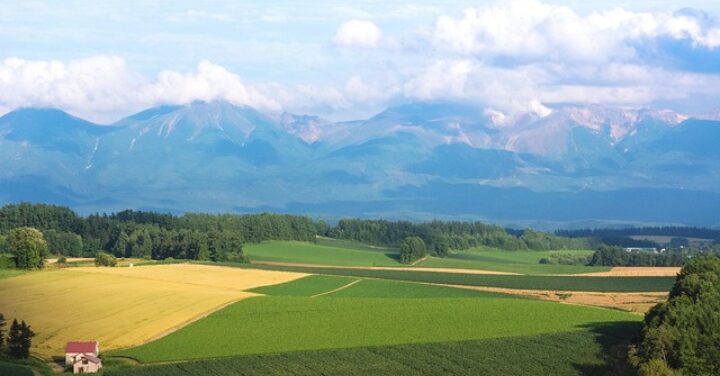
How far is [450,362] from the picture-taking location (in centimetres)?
4881

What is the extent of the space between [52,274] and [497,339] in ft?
138

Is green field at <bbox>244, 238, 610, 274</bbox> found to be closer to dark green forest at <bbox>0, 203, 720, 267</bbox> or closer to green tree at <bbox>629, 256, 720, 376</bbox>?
dark green forest at <bbox>0, 203, 720, 267</bbox>

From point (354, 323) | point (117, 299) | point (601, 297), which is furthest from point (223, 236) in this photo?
point (354, 323)

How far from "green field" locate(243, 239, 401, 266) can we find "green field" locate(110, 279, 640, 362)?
1803 inches

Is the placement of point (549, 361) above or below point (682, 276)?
below

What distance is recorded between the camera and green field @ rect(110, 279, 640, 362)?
175 feet

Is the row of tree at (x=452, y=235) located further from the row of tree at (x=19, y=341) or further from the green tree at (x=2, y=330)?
the row of tree at (x=19, y=341)

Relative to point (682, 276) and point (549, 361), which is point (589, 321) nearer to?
point (682, 276)

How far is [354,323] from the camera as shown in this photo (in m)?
58.8

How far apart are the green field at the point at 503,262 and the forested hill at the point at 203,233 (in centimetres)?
344

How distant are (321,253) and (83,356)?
74.9 metres

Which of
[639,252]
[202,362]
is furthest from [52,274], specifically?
[639,252]

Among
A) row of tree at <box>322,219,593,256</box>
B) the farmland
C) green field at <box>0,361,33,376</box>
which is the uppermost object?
row of tree at <box>322,219,593,256</box>

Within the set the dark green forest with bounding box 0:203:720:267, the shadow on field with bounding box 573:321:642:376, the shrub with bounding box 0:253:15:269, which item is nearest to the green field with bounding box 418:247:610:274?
the dark green forest with bounding box 0:203:720:267
